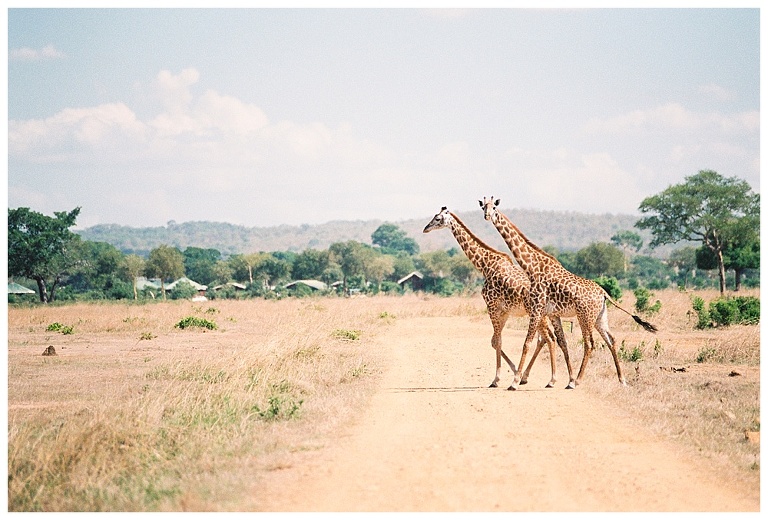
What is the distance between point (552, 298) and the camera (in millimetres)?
12078

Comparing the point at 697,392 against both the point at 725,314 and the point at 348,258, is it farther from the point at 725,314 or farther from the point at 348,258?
the point at 348,258

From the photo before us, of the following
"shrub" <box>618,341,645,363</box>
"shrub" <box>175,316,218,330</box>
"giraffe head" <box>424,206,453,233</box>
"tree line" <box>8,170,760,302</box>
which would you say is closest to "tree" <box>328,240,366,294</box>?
"tree line" <box>8,170,760,302</box>

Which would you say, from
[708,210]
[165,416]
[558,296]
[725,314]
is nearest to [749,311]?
[725,314]

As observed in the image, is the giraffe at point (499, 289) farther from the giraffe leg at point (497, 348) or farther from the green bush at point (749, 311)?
the green bush at point (749, 311)

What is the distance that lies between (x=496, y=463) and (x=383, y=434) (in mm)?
1656

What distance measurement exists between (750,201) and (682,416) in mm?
41641

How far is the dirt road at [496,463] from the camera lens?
7051 millimetres

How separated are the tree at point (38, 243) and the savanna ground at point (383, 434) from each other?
1491 inches

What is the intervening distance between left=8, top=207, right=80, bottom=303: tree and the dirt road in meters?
46.4

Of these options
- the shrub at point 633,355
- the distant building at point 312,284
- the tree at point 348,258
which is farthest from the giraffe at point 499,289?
the tree at point 348,258

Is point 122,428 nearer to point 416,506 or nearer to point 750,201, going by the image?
point 416,506

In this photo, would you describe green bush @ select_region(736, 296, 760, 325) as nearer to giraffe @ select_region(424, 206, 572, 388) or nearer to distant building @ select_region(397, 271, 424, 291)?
giraffe @ select_region(424, 206, 572, 388)

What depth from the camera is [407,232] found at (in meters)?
150

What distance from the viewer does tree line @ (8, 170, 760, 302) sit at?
47.9 m
